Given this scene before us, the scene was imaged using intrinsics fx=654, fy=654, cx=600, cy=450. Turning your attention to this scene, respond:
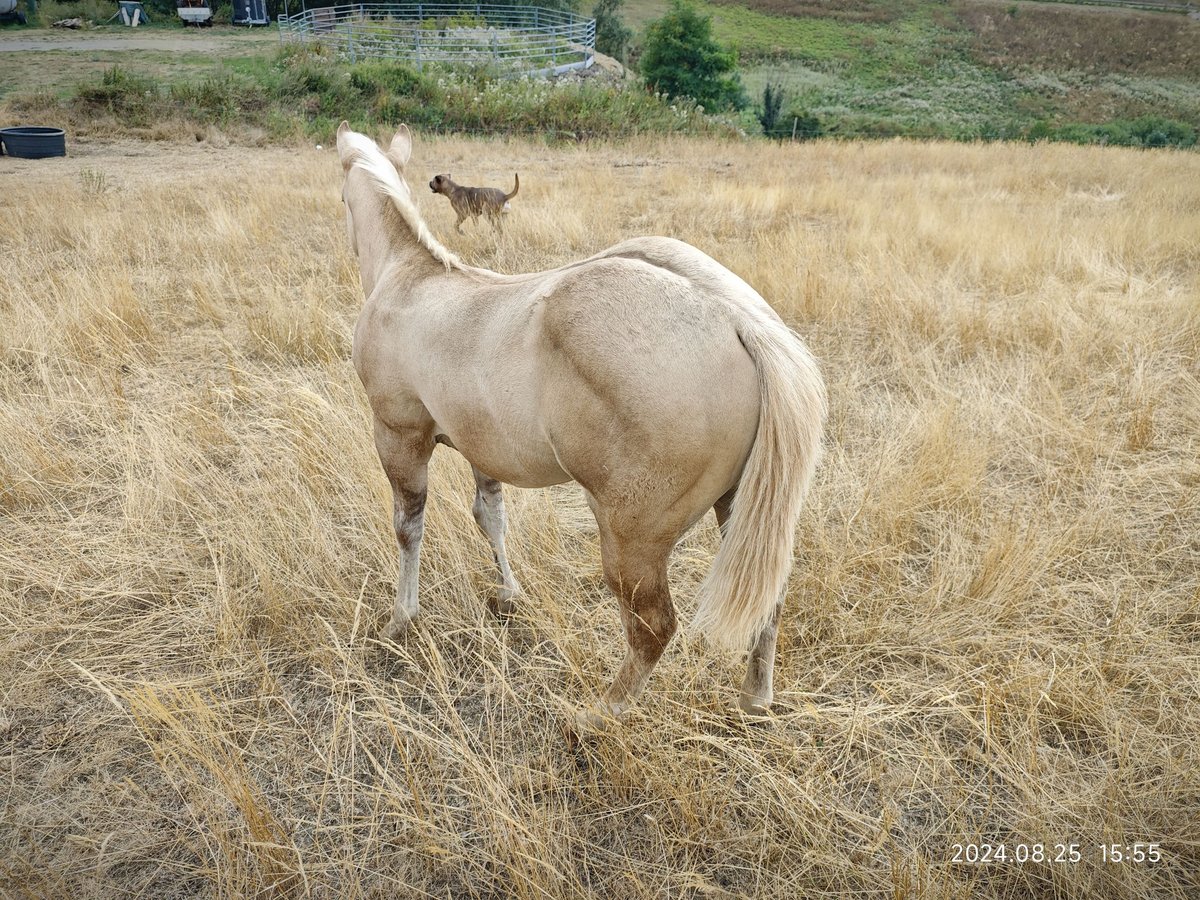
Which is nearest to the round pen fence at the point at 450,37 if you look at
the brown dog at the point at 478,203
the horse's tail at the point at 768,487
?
the brown dog at the point at 478,203

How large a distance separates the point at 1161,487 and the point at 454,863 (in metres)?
3.70

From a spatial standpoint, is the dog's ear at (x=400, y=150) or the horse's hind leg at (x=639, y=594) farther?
the dog's ear at (x=400, y=150)

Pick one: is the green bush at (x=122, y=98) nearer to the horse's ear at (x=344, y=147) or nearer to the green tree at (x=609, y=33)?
the horse's ear at (x=344, y=147)

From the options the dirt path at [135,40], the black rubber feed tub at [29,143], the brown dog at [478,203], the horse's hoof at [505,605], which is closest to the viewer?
the horse's hoof at [505,605]

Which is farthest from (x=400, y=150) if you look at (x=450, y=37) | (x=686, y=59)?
(x=686, y=59)

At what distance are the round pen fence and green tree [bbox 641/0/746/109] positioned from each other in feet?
9.43

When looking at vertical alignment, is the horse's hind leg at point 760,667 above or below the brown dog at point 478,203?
below

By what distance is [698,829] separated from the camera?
1.79 metres

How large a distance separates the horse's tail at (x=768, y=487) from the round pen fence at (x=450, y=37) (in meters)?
23.6

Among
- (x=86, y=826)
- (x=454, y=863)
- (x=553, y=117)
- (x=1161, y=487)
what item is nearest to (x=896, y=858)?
(x=454, y=863)

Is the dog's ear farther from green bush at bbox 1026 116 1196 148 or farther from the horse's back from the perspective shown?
green bush at bbox 1026 116 1196 148

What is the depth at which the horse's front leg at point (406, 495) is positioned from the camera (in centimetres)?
236

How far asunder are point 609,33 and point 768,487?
1703 inches

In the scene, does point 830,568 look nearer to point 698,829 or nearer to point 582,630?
point 582,630
